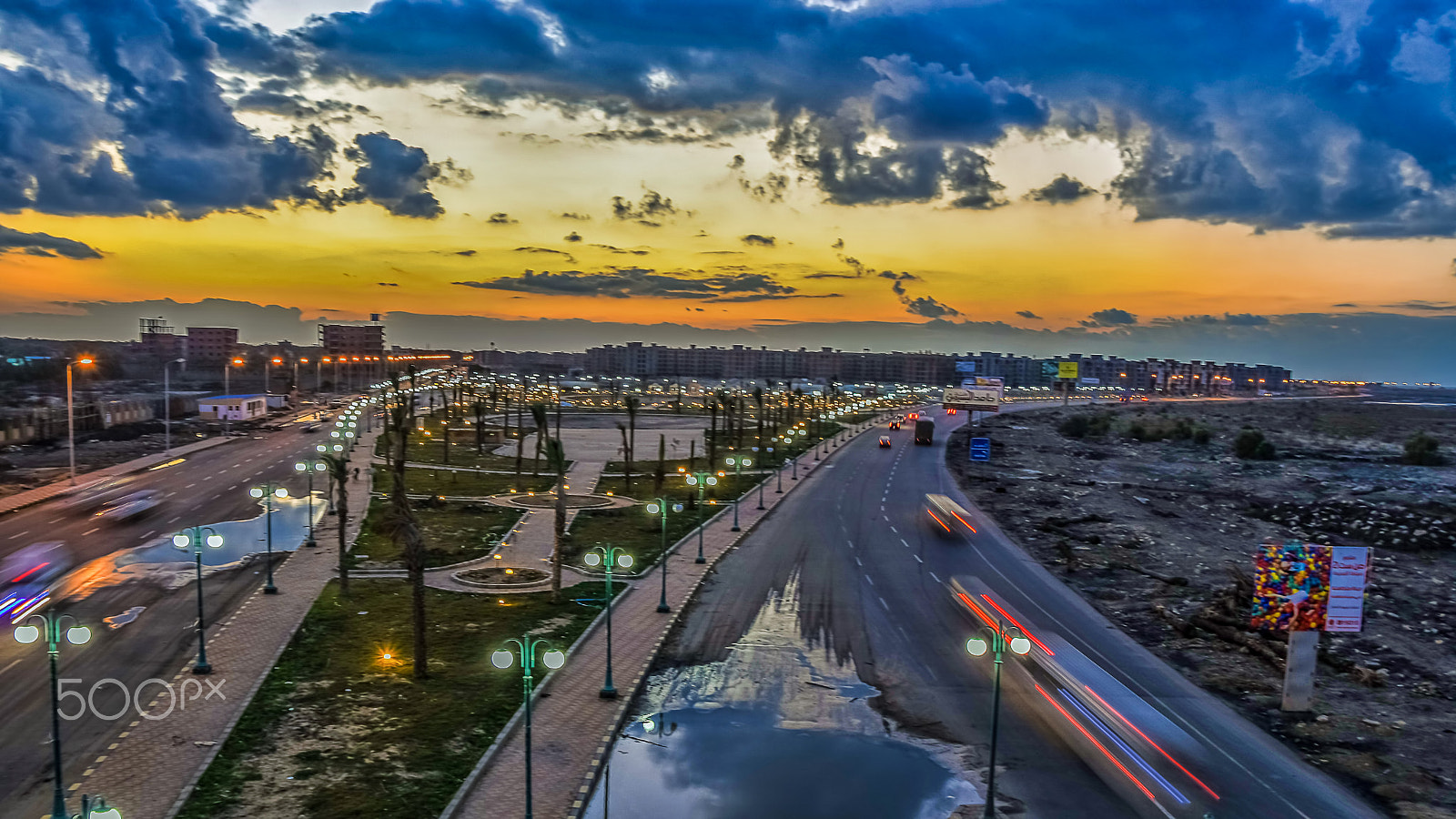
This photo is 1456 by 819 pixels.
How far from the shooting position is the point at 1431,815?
17.7 m

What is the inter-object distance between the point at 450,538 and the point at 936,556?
26241 millimetres

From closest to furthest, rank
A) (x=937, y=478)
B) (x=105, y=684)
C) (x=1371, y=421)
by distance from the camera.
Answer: (x=105, y=684) < (x=937, y=478) < (x=1371, y=421)

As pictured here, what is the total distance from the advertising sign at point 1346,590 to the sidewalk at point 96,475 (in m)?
65.6

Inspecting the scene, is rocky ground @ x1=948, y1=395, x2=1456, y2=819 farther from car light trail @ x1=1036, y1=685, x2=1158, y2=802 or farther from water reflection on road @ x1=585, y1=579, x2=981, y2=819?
water reflection on road @ x1=585, y1=579, x2=981, y2=819

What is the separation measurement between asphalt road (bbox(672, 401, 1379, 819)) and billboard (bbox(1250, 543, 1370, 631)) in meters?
3.50

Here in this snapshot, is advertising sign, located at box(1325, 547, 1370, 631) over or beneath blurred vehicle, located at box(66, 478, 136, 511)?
over

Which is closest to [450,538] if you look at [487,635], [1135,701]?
[487,635]

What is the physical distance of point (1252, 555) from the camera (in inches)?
1767

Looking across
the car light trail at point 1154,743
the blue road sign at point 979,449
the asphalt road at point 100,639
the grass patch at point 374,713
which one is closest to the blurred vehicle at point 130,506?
the asphalt road at point 100,639

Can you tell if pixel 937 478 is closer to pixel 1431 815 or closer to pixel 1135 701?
pixel 1135 701

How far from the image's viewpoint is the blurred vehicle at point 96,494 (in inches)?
1998

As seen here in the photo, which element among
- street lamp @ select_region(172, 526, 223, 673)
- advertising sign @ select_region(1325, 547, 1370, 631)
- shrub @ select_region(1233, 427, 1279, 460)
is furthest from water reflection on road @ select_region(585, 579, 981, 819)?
shrub @ select_region(1233, 427, 1279, 460)

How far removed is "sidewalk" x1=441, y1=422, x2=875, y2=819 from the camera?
1722cm

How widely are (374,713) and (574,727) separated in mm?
5558
